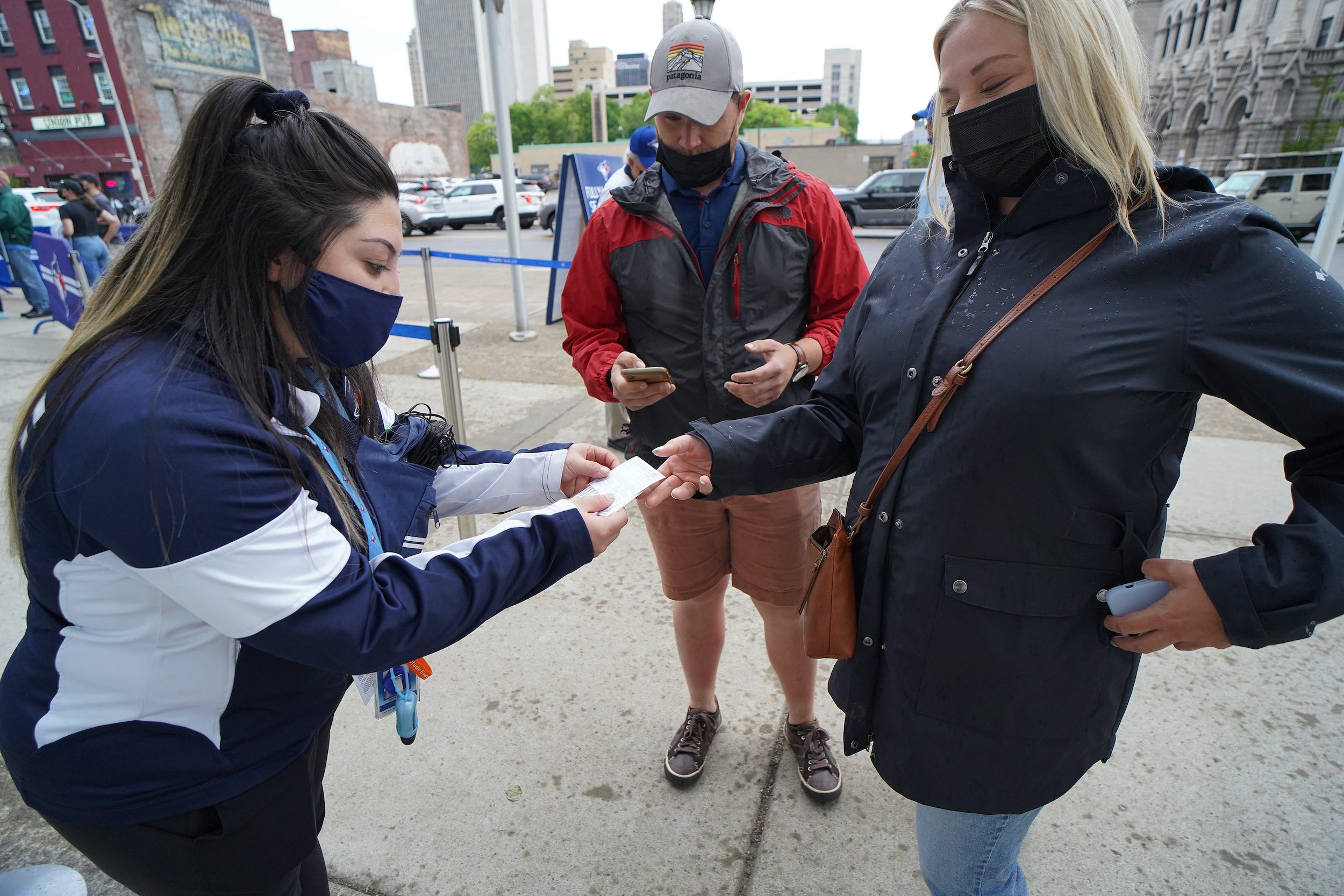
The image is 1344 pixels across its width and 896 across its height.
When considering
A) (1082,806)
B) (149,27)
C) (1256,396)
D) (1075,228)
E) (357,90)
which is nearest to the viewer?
(1256,396)

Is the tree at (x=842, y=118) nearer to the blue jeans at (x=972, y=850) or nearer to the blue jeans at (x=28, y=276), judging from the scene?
the blue jeans at (x=28, y=276)

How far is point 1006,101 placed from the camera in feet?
4.33

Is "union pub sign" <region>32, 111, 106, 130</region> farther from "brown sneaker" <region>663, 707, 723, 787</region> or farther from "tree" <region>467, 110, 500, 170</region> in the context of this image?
"brown sneaker" <region>663, 707, 723, 787</region>

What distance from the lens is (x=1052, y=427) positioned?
1.21 metres

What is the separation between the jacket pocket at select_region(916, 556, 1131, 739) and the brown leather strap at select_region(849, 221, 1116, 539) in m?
0.24

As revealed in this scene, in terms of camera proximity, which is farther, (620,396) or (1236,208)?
(620,396)

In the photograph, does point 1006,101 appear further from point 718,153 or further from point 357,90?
point 357,90

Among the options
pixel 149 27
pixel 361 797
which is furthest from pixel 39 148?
pixel 361 797

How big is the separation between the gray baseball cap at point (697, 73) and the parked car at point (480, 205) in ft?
77.8

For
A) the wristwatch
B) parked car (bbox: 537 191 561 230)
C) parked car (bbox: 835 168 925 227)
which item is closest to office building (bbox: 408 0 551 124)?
parked car (bbox: 537 191 561 230)

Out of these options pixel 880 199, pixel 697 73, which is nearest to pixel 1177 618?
pixel 697 73

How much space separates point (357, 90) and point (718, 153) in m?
88.7

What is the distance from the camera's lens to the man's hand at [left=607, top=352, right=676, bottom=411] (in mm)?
2234

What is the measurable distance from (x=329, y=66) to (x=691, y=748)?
85998mm
